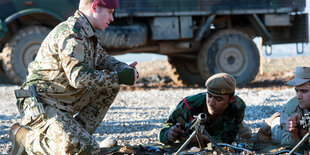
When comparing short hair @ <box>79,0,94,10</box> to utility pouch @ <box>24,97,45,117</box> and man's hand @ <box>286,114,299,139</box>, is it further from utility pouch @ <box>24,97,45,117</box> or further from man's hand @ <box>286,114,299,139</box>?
man's hand @ <box>286,114,299,139</box>

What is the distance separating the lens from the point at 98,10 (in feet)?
11.5

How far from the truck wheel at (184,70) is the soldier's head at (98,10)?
759cm

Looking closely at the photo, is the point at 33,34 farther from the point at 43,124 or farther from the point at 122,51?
the point at 43,124

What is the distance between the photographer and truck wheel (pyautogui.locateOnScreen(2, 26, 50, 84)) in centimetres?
897

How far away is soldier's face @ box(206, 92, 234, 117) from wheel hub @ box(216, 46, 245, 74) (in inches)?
253

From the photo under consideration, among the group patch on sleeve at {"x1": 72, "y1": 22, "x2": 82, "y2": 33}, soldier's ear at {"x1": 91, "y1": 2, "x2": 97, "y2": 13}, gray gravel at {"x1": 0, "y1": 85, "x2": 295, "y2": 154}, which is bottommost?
gray gravel at {"x1": 0, "y1": 85, "x2": 295, "y2": 154}

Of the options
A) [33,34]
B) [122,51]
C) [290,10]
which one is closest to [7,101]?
[33,34]

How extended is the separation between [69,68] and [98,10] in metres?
0.56

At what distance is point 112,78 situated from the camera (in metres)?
3.37

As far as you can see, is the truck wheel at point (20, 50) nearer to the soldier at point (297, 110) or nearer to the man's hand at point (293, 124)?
the soldier at point (297, 110)

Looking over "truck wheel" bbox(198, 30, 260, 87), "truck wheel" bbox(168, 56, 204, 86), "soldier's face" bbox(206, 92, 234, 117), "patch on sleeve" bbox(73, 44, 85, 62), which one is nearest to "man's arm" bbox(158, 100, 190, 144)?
"soldier's face" bbox(206, 92, 234, 117)

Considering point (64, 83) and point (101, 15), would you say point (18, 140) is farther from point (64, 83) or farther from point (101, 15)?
point (101, 15)

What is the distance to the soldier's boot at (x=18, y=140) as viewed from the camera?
11.4ft

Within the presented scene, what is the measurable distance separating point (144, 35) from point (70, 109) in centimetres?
592
